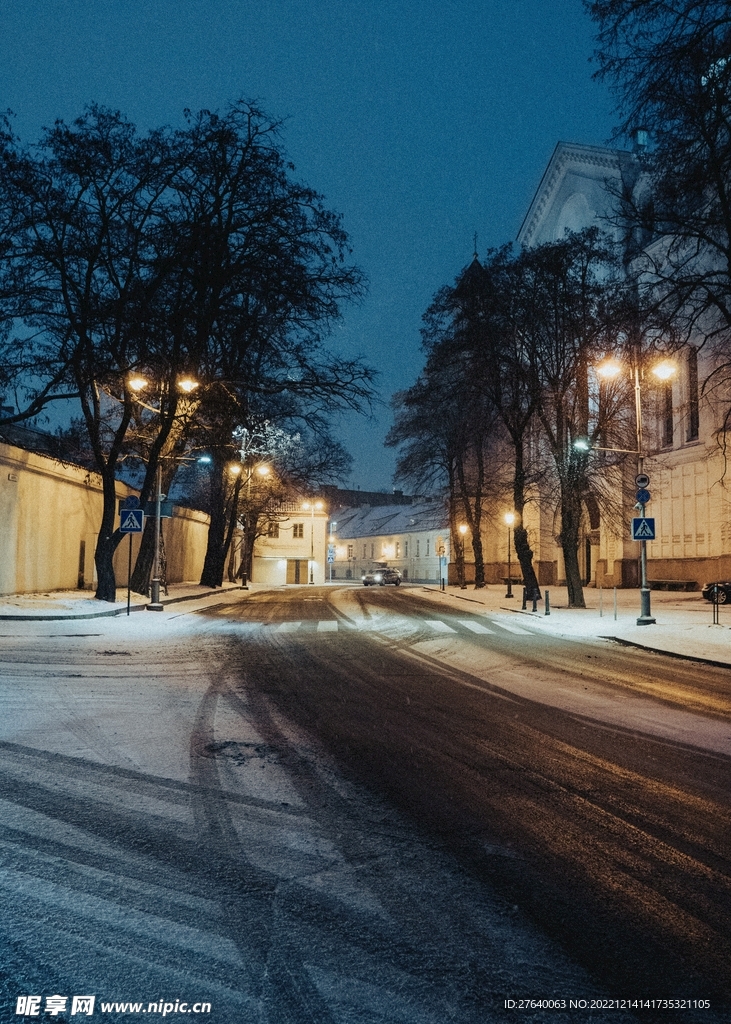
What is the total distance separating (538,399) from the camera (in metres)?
28.7

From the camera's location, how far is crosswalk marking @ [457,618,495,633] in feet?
63.8

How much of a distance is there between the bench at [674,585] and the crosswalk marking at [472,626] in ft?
60.8

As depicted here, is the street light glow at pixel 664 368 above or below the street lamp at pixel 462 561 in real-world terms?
above

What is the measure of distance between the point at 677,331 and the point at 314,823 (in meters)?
16.1

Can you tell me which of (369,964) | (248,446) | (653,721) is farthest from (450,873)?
(248,446)

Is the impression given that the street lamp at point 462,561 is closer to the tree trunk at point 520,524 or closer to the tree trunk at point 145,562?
the tree trunk at point 520,524

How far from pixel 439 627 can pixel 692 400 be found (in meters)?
22.5

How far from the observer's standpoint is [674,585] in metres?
39.4

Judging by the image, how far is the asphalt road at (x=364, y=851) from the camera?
9.38ft

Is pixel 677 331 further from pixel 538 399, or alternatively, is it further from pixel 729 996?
pixel 729 996

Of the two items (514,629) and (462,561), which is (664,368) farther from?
(462,561)

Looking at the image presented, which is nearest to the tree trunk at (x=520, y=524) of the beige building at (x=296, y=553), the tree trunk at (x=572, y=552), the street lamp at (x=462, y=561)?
the tree trunk at (x=572, y=552)

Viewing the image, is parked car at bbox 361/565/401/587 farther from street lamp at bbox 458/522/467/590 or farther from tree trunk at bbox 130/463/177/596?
tree trunk at bbox 130/463/177/596

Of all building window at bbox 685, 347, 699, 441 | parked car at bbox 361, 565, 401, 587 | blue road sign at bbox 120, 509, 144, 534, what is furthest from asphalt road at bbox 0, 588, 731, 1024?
parked car at bbox 361, 565, 401, 587
